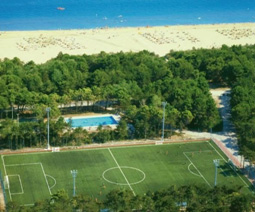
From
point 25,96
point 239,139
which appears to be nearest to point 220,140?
point 239,139

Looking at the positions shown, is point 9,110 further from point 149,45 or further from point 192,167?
point 149,45

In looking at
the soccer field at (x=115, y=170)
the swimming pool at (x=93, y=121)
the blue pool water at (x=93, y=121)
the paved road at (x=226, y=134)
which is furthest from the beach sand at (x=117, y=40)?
the soccer field at (x=115, y=170)

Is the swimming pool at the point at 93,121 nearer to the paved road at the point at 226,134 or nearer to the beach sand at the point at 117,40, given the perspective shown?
the paved road at the point at 226,134

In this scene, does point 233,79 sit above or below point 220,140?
above

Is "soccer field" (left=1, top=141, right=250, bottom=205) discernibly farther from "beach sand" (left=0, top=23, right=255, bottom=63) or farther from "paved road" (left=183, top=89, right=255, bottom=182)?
"beach sand" (left=0, top=23, right=255, bottom=63)

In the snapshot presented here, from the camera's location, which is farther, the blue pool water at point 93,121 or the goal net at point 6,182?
the blue pool water at point 93,121

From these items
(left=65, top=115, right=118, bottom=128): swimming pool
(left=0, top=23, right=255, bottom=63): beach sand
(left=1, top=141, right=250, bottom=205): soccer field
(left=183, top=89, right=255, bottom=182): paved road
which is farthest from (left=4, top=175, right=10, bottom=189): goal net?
(left=0, top=23, right=255, bottom=63): beach sand
